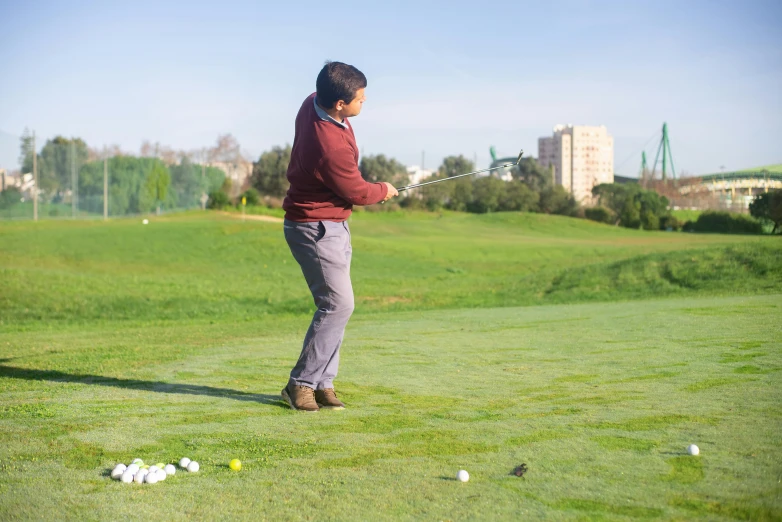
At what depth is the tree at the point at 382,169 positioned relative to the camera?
77.6 meters

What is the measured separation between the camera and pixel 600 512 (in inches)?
130

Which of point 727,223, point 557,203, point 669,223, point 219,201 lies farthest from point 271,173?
point 727,223

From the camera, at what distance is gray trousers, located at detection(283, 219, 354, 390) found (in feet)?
19.9

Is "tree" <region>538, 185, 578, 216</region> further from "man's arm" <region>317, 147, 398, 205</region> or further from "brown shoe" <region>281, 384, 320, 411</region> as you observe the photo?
"brown shoe" <region>281, 384, 320, 411</region>

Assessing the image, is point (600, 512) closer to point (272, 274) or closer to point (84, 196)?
point (272, 274)

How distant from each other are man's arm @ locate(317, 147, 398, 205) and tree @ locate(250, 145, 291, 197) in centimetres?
6853

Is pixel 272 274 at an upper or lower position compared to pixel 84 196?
lower

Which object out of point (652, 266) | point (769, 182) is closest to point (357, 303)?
point (652, 266)

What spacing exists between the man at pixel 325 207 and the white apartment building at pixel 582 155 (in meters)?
128

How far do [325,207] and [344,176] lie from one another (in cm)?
31

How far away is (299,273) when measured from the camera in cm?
3206

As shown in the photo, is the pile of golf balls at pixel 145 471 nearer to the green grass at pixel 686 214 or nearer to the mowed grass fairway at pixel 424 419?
the mowed grass fairway at pixel 424 419

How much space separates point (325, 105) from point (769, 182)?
33018 millimetres

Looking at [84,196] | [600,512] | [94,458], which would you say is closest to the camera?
[600,512]
